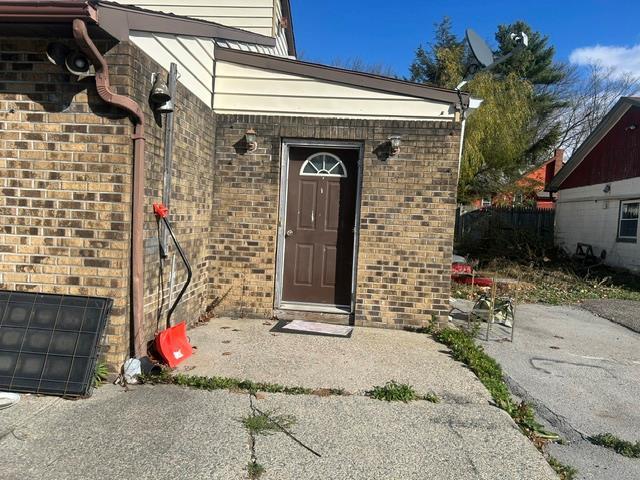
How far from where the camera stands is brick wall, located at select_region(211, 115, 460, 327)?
20.3 feet

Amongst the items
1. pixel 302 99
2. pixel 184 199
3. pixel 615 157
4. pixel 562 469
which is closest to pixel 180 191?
pixel 184 199

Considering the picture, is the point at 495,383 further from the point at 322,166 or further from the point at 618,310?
the point at 618,310

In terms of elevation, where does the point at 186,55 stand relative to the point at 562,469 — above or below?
above

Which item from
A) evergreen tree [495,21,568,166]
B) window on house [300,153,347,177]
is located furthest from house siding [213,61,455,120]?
evergreen tree [495,21,568,166]

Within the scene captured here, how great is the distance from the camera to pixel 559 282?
12266 millimetres

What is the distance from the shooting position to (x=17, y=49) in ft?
13.1

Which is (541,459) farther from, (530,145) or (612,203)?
(530,145)

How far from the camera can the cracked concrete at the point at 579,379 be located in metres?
3.51

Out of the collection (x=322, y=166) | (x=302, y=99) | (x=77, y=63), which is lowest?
(x=322, y=166)

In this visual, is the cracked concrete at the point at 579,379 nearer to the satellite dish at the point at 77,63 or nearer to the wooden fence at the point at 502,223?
the satellite dish at the point at 77,63

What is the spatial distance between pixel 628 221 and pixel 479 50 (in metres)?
10.00

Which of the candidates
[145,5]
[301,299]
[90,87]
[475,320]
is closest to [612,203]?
[475,320]

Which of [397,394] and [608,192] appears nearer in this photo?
[397,394]

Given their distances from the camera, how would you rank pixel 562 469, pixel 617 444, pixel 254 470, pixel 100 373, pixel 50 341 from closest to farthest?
pixel 254 470 < pixel 562 469 < pixel 617 444 < pixel 50 341 < pixel 100 373
